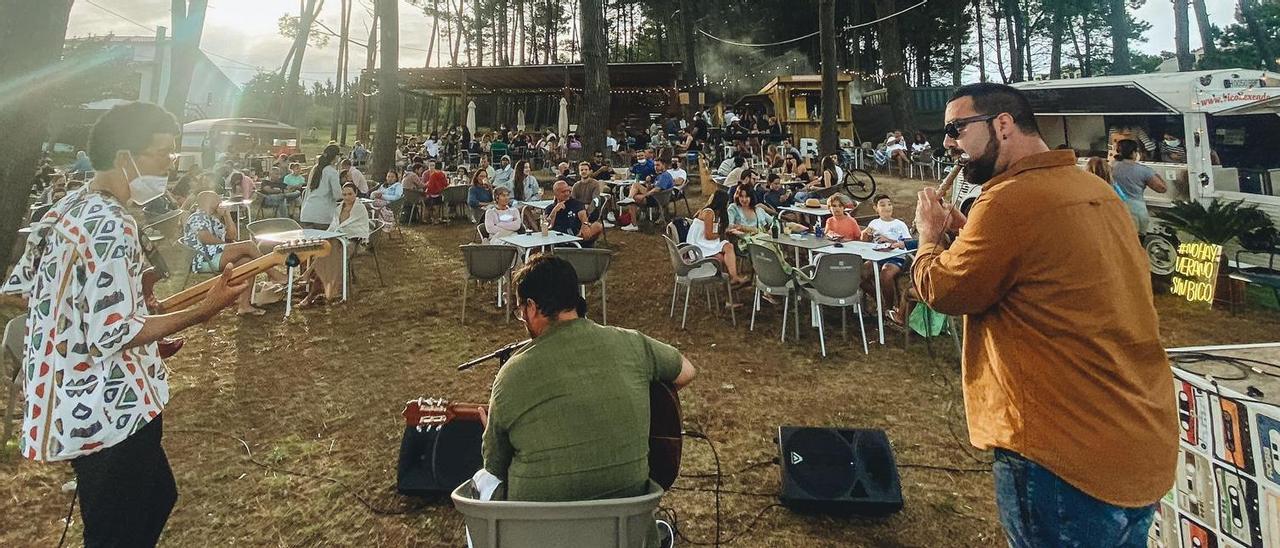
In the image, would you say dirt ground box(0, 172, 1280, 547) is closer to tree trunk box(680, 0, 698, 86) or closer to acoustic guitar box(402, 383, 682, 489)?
acoustic guitar box(402, 383, 682, 489)

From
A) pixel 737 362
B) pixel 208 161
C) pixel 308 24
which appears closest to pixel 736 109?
pixel 308 24

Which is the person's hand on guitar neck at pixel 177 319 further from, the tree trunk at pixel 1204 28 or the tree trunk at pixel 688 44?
the tree trunk at pixel 688 44

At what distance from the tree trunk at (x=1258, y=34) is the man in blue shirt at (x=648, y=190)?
2301cm

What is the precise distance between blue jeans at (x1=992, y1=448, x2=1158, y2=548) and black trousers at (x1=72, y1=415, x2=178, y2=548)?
8.70ft

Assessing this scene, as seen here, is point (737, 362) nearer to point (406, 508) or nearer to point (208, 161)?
point (406, 508)

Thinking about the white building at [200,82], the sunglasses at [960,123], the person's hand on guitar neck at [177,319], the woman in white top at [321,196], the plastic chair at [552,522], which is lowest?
the plastic chair at [552,522]

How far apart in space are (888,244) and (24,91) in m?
8.10

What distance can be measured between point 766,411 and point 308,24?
2831 cm

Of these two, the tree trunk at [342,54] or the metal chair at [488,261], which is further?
the tree trunk at [342,54]

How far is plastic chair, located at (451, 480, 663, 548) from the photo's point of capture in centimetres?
177

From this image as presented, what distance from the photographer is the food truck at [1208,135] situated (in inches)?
307

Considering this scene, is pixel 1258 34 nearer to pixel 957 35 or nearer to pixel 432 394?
pixel 957 35

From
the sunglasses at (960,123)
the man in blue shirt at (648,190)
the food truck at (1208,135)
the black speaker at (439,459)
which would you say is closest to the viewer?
the sunglasses at (960,123)

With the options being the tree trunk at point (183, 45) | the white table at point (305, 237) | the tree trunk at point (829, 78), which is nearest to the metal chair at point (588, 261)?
the white table at point (305, 237)
